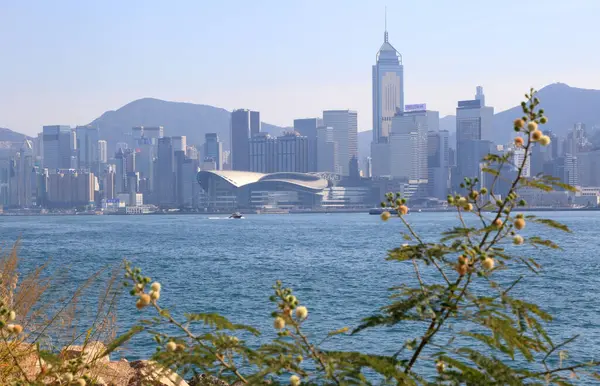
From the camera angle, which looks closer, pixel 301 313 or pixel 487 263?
pixel 301 313

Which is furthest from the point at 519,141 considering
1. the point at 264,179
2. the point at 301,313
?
the point at 264,179

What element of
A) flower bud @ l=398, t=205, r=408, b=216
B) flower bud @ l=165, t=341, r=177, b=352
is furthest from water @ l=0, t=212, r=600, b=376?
flower bud @ l=165, t=341, r=177, b=352

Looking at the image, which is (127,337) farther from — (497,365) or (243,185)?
(243,185)

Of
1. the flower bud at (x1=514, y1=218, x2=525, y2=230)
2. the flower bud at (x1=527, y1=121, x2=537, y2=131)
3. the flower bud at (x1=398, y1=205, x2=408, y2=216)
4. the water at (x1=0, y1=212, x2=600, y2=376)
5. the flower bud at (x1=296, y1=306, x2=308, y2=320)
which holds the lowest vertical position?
the water at (x1=0, y1=212, x2=600, y2=376)

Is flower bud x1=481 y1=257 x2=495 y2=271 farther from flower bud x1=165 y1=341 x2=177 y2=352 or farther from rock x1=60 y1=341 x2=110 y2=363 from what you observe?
rock x1=60 y1=341 x2=110 y2=363

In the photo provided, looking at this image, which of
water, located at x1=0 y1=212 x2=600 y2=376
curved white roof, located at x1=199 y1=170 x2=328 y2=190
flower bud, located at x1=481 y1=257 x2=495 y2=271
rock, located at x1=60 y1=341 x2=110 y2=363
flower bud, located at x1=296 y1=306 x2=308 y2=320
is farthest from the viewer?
curved white roof, located at x1=199 y1=170 x2=328 y2=190

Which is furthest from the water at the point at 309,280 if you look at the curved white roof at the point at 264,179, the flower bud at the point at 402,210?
the curved white roof at the point at 264,179

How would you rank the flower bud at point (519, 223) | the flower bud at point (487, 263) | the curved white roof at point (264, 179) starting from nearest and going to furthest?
the flower bud at point (487, 263)
the flower bud at point (519, 223)
the curved white roof at point (264, 179)

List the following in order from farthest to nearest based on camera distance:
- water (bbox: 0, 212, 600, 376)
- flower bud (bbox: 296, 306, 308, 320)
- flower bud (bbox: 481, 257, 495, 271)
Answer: water (bbox: 0, 212, 600, 376) < flower bud (bbox: 481, 257, 495, 271) < flower bud (bbox: 296, 306, 308, 320)

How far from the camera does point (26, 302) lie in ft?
21.9

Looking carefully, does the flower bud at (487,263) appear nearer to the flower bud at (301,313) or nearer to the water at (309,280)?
the flower bud at (301,313)

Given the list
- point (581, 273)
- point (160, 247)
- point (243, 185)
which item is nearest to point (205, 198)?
point (243, 185)

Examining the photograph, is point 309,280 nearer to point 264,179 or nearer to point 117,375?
point 117,375

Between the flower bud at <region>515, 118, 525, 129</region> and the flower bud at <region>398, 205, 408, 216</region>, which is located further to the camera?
the flower bud at <region>398, 205, 408, 216</region>
